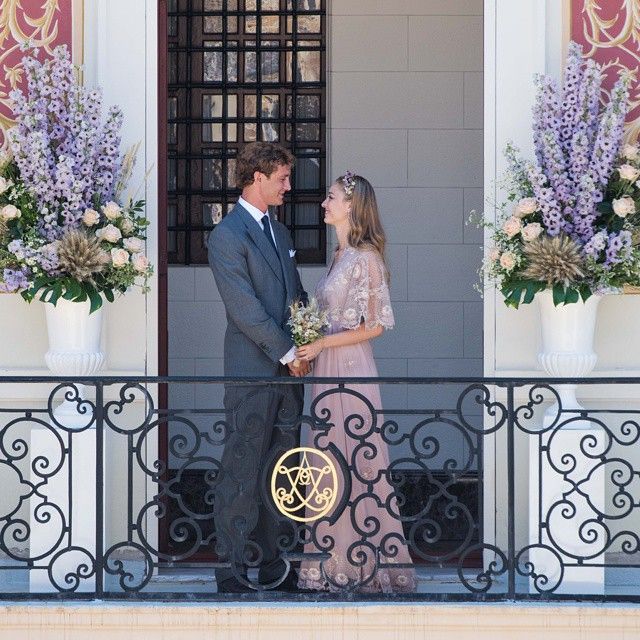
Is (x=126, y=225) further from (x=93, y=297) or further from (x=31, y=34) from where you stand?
(x=31, y=34)

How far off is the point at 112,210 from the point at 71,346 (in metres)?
0.65

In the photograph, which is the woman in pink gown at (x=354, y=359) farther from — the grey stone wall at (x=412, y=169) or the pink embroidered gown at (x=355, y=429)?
the grey stone wall at (x=412, y=169)

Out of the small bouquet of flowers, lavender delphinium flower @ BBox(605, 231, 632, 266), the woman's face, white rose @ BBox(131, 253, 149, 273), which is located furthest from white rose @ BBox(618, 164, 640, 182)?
white rose @ BBox(131, 253, 149, 273)

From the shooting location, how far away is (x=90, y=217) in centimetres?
616

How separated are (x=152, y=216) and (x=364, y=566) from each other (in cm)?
189

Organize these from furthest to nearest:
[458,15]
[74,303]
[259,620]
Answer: [458,15] < [74,303] < [259,620]

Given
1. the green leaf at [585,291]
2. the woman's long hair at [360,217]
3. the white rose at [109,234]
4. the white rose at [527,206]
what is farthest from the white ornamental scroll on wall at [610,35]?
the white rose at [109,234]

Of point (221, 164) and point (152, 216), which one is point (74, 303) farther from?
point (221, 164)

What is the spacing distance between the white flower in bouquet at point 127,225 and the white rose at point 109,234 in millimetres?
83

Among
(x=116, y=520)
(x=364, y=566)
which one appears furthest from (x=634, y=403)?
(x=116, y=520)

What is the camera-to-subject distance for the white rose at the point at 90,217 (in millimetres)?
6148

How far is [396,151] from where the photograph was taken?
8883 millimetres

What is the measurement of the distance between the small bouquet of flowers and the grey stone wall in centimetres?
274

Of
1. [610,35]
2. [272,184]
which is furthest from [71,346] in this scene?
[610,35]
